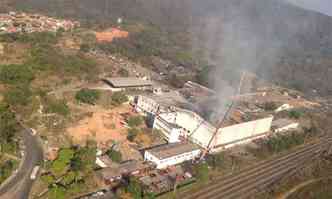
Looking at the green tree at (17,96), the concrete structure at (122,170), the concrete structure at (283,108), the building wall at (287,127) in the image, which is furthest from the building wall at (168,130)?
the concrete structure at (283,108)

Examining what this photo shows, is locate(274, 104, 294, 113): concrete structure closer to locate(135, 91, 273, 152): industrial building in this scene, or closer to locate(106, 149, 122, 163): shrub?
locate(135, 91, 273, 152): industrial building

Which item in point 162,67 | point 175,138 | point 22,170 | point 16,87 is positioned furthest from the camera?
point 162,67

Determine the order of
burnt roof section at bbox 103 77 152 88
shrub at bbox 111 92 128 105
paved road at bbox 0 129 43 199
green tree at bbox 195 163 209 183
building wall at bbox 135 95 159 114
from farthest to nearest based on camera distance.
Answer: burnt roof section at bbox 103 77 152 88, shrub at bbox 111 92 128 105, building wall at bbox 135 95 159 114, green tree at bbox 195 163 209 183, paved road at bbox 0 129 43 199

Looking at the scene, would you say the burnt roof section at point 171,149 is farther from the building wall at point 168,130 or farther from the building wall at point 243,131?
the building wall at point 243,131

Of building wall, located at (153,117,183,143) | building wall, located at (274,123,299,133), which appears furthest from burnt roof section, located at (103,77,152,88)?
building wall, located at (274,123,299,133)

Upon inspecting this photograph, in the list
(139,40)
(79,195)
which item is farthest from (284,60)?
(79,195)

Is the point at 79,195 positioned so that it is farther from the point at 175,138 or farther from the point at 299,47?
the point at 299,47
